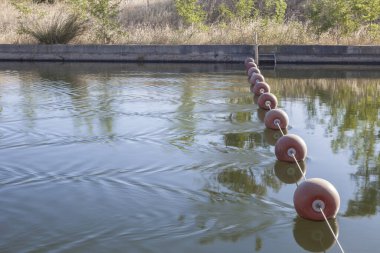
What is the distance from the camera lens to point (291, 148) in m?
8.09

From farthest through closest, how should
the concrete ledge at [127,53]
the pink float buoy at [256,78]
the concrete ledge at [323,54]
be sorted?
the concrete ledge at [127,53], the concrete ledge at [323,54], the pink float buoy at [256,78]

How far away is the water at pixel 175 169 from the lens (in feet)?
19.2

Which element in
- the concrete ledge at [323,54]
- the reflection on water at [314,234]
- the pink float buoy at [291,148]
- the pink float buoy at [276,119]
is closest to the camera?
the reflection on water at [314,234]

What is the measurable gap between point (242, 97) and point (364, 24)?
37.5 ft

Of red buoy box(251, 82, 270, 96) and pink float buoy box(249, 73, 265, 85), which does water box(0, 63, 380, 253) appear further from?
pink float buoy box(249, 73, 265, 85)

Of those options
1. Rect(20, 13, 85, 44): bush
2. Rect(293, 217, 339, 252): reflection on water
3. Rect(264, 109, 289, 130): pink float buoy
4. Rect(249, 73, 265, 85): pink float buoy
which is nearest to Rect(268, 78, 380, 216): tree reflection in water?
Rect(293, 217, 339, 252): reflection on water

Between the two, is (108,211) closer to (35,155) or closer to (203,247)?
(203,247)

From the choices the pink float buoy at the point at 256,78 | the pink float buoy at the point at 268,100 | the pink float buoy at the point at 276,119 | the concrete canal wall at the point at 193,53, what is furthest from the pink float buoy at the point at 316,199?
the concrete canal wall at the point at 193,53

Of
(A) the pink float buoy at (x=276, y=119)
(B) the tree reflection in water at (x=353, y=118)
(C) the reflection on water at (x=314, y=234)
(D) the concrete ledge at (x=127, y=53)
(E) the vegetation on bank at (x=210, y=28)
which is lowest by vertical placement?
(B) the tree reflection in water at (x=353, y=118)

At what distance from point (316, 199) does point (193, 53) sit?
16581mm

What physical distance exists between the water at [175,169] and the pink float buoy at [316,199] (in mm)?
138

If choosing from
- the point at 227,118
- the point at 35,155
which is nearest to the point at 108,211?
the point at 35,155

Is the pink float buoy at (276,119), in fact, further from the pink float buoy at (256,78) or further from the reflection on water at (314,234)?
the pink float buoy at (256,78)

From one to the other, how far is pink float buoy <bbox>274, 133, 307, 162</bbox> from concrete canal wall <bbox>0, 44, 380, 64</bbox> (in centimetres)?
1344
